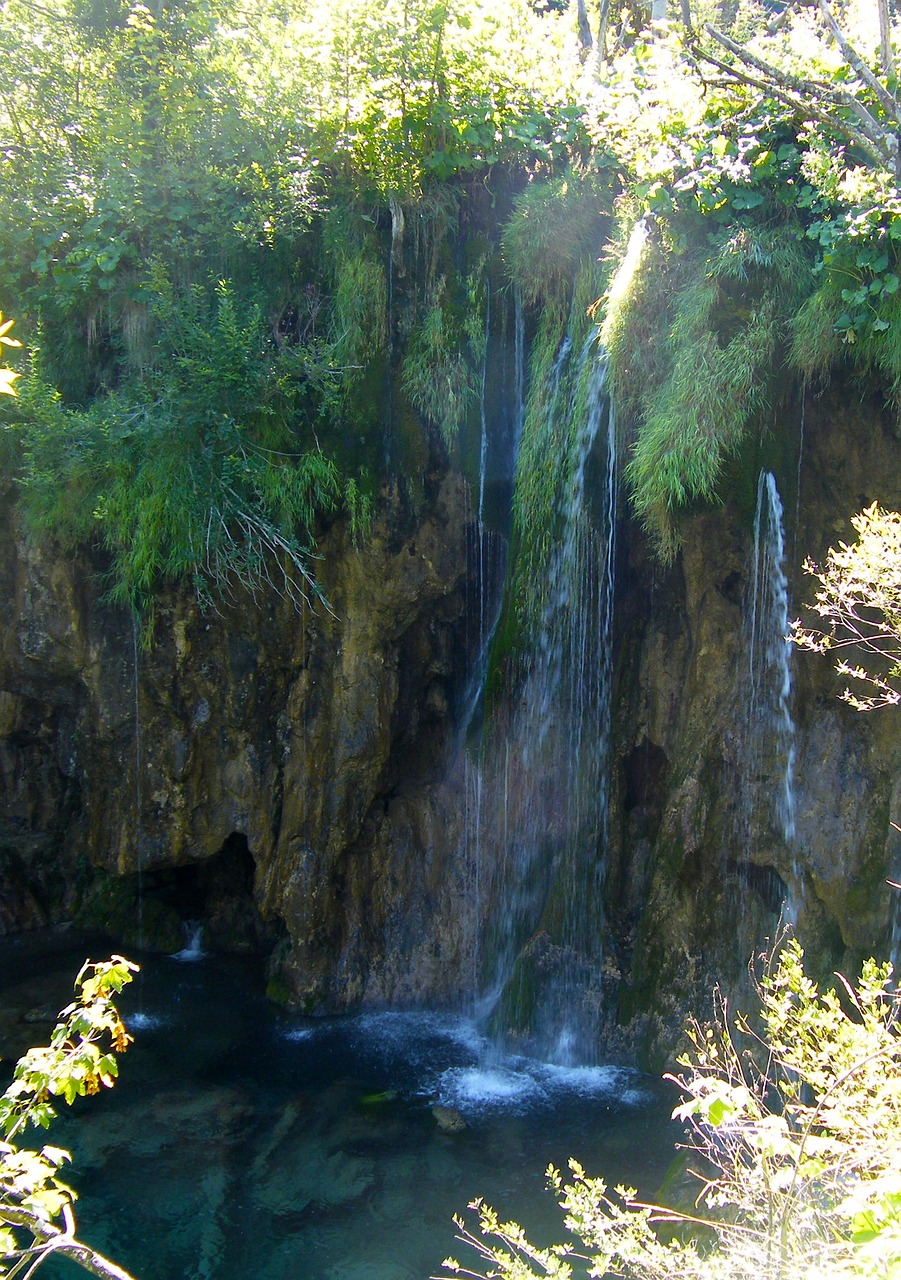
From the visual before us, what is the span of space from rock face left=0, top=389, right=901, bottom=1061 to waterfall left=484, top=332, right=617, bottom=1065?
0.65 ft

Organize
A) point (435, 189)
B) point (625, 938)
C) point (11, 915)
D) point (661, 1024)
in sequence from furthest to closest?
point (11, 915) < point (435, 189) < point (625, 938) < point (661, 1024)

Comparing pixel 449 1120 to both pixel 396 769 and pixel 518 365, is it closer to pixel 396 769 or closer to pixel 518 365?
pixel 396 769

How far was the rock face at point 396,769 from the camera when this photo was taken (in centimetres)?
723

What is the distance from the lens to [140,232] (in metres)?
9.39

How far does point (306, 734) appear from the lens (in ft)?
29.9

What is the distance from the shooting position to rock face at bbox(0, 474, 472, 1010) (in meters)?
8.91

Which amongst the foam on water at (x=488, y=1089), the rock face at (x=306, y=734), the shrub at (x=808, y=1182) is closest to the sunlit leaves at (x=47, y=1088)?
the shrub at (x=808, y=1182)

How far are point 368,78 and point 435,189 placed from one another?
110 centimetres

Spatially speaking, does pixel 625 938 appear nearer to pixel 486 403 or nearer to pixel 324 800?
pixel 324 800

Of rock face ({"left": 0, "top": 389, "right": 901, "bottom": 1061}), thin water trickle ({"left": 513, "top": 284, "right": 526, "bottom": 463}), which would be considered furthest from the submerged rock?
thin water trickle ({"left": 513, "top": 284, "right": 526, "bottom": 463})

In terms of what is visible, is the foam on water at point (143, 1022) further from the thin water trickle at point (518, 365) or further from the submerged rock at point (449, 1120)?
the thin water trickle at point (518, 365)

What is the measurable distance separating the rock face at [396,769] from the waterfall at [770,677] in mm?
63

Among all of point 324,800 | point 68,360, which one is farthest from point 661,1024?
point 68,360

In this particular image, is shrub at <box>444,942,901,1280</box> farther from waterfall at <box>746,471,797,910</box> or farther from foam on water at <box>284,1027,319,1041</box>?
foam on water at <box>284,1027,319,1041</box>
